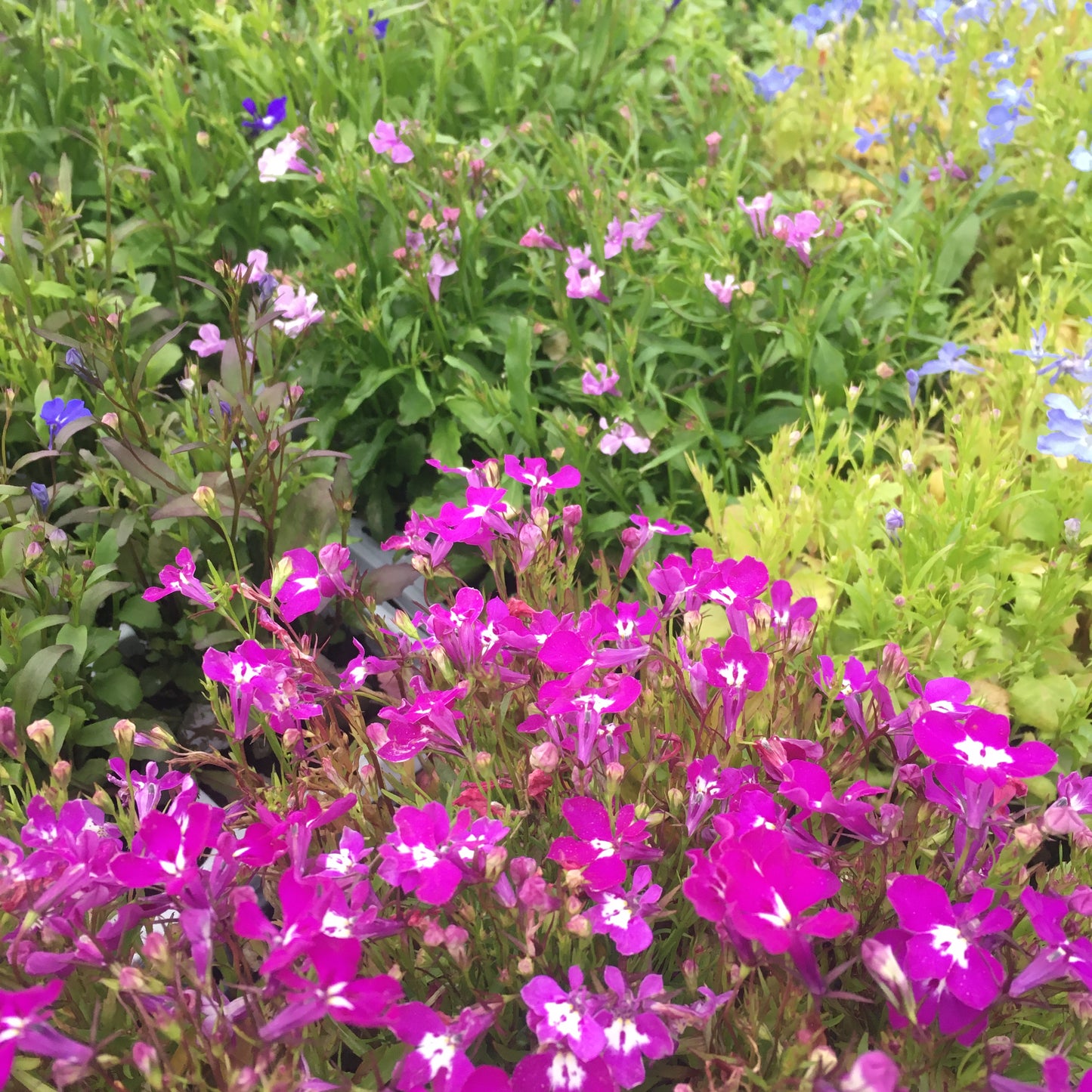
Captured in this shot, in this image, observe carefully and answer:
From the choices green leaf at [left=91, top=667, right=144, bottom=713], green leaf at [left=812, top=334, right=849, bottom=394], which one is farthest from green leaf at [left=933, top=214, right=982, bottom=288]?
green leaf at [left=91, top=667, right=144, bottom=713]

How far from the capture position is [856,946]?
1.04 metres

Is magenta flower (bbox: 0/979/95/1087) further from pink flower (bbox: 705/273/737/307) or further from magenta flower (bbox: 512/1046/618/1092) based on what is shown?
pink flower (bbox: 705/273/737/307)

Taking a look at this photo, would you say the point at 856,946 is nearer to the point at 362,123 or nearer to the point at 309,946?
the point at 309,946

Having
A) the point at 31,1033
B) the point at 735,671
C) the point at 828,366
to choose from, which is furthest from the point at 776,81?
the point at 31,1033

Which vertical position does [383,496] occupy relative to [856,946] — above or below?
below

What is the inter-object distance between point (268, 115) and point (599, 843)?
207cm

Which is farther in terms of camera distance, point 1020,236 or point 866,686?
point 1020,236

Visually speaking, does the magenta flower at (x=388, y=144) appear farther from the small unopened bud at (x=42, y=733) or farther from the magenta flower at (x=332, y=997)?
the magenta flower at (x=332, y=997)

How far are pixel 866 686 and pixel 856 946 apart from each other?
0.28 metres

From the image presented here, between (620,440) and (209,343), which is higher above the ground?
(209,343)

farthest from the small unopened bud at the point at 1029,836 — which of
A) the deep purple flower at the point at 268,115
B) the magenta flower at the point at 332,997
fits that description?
the deep purple flower at the point at 268,115

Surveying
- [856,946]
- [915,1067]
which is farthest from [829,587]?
[915,1067]

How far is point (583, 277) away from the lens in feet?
6.61

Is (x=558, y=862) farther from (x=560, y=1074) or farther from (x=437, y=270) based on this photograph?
(x=437, y=270)
